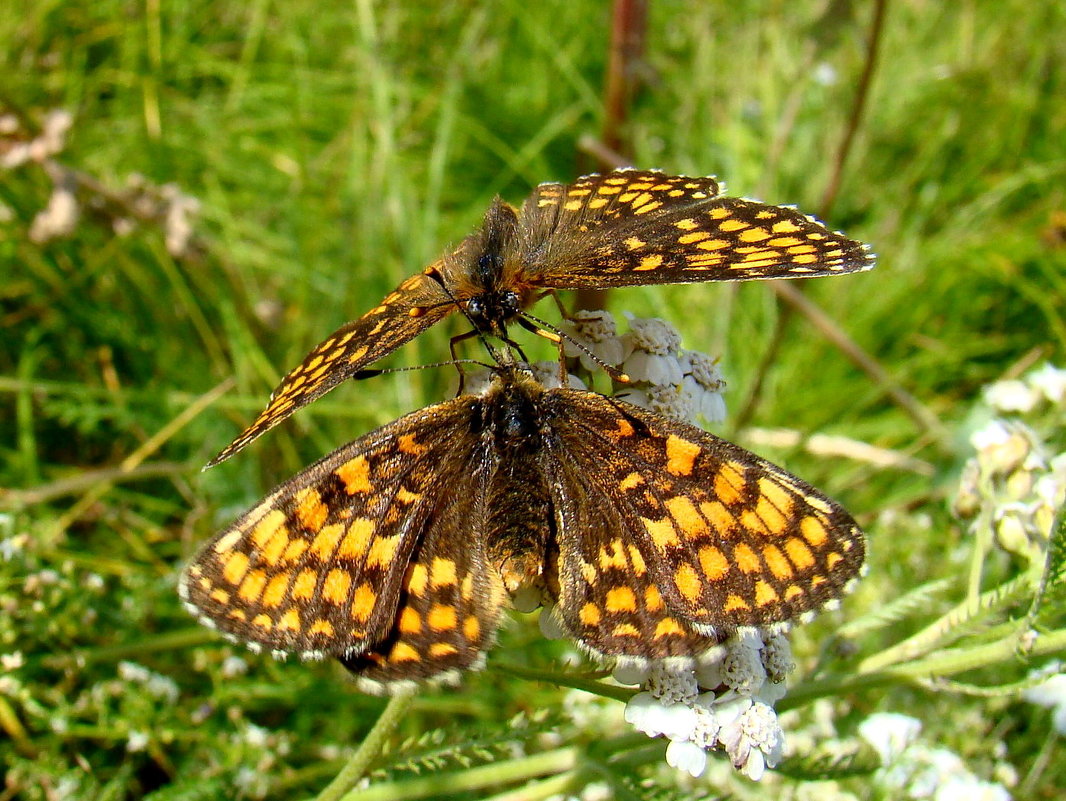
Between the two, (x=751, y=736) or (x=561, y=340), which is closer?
(x=751, y=736)

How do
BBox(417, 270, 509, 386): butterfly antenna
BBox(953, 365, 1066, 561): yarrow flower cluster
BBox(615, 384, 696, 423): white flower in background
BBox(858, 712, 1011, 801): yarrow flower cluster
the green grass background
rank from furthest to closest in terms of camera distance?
the green grass background → BBox(858, 712, 1011, 801): yarrow flower cluster → BBox(953, 365, 1066, 561): yarrow flower cluster → BBox(615, 384, 696, 423): white flower in background → BBox(417, 270, 509, 386): butterfly antenna

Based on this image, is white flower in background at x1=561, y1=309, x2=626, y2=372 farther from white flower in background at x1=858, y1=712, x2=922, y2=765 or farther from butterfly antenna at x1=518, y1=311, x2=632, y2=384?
white flower in background at x1=858, y1=712, x2=922, y2=765

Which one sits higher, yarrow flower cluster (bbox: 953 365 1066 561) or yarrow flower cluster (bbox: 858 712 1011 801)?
yarrow flower cluster (bbox: 953 365 1066 561)

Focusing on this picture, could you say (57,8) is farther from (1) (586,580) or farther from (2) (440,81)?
(1) (586,580)

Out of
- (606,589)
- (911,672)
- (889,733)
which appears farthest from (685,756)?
(889,733)

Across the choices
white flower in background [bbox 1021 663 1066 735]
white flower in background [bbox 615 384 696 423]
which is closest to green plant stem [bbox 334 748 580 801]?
white flower in background [bbox 615 384 696 423]

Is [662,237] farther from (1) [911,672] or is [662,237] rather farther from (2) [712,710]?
(1) [911,672]
